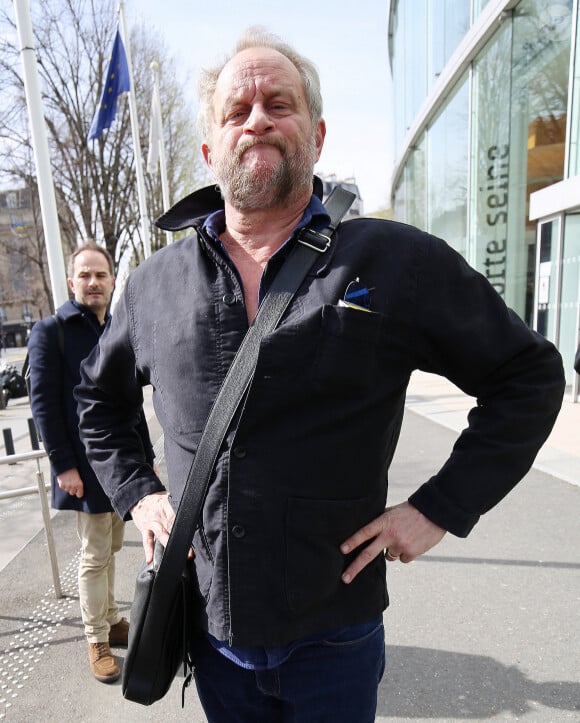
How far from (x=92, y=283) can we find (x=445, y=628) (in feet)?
A: 9.24

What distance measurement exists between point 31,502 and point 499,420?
549 centimetres

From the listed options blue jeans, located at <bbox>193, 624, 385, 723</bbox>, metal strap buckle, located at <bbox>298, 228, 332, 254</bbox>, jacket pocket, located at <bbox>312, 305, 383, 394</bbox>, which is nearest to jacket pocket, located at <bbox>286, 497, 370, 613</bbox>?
blue jeans, located at <bbox>193, 624, 385, 723</bbox>

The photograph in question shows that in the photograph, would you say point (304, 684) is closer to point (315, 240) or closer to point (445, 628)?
point (315, 240)

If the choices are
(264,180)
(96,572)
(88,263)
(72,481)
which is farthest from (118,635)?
(264,180)

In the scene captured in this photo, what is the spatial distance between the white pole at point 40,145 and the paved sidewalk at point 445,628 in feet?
8.92

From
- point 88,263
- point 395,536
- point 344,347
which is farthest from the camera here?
point 88,263

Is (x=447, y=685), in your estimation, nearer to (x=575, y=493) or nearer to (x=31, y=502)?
(x=575, y=493)

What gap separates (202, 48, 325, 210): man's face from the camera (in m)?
1.37

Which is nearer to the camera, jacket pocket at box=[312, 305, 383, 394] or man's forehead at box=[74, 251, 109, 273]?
jacket pocket at box=[312, 305, 383, 394]

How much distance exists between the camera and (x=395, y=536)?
130 cm

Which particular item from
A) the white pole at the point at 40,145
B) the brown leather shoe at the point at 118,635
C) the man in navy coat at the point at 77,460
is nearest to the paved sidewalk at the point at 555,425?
the brown leather shoe at the point at 118,635

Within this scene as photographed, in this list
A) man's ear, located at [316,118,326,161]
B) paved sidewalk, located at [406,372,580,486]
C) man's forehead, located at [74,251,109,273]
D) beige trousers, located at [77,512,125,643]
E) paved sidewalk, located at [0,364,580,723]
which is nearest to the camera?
man's ear, located at [316,118,326,161]

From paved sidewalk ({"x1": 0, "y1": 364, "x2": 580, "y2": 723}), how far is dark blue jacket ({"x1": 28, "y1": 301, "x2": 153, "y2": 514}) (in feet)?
2.88

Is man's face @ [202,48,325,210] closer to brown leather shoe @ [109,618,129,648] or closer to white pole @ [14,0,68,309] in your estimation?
brown leather shoe @ [109,618,129,648]
